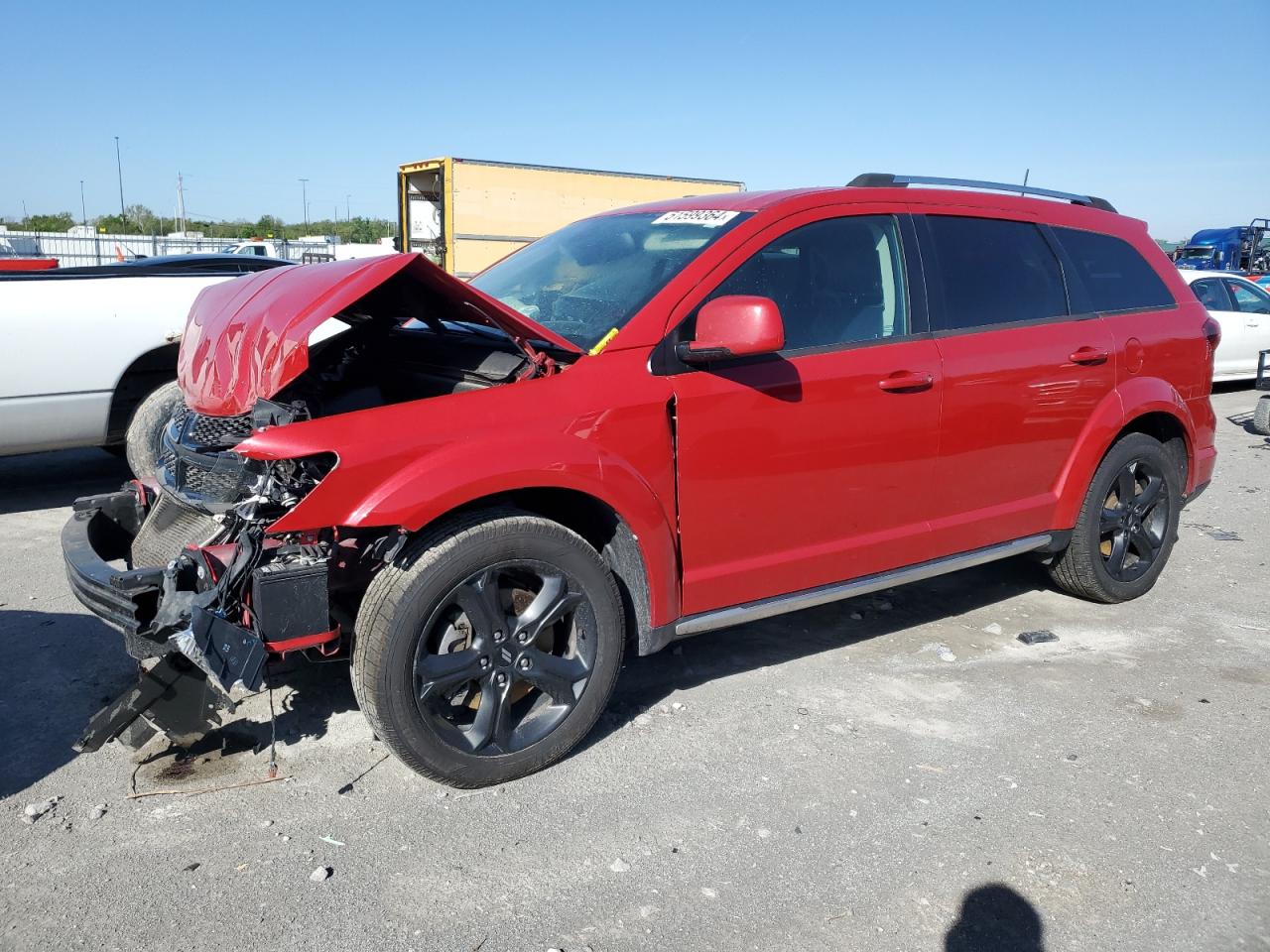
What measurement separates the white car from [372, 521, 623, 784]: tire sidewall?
12119 mm

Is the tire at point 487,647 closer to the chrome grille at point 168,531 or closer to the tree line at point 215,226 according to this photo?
the chrome grille at point 168,531

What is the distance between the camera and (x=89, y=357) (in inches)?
246

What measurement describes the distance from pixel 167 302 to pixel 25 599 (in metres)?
2.32

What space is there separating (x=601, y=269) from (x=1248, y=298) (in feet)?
42.0

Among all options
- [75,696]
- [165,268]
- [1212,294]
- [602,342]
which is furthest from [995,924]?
[1212,294]

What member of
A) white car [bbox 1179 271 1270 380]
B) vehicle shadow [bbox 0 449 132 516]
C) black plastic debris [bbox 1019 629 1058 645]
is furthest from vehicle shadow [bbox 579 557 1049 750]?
white car [bbox 1179 271 1270 380]

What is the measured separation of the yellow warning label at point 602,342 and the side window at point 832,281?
0.40 meters

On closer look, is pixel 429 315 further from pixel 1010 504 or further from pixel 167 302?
pixel 167 302

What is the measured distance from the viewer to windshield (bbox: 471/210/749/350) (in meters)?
3.62

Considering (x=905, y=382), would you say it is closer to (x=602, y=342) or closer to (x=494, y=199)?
(x=602, y=342)

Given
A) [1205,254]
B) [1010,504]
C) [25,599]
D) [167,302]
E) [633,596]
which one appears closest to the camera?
[633,596]

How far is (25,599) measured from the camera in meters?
4.88

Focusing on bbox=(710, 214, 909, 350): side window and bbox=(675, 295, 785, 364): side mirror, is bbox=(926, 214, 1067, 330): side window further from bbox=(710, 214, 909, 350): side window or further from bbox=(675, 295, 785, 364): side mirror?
bbox=(675, 295, 785, 364): side mirror

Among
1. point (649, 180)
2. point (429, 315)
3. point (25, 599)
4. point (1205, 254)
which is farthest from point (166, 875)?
point (1205, 254)
